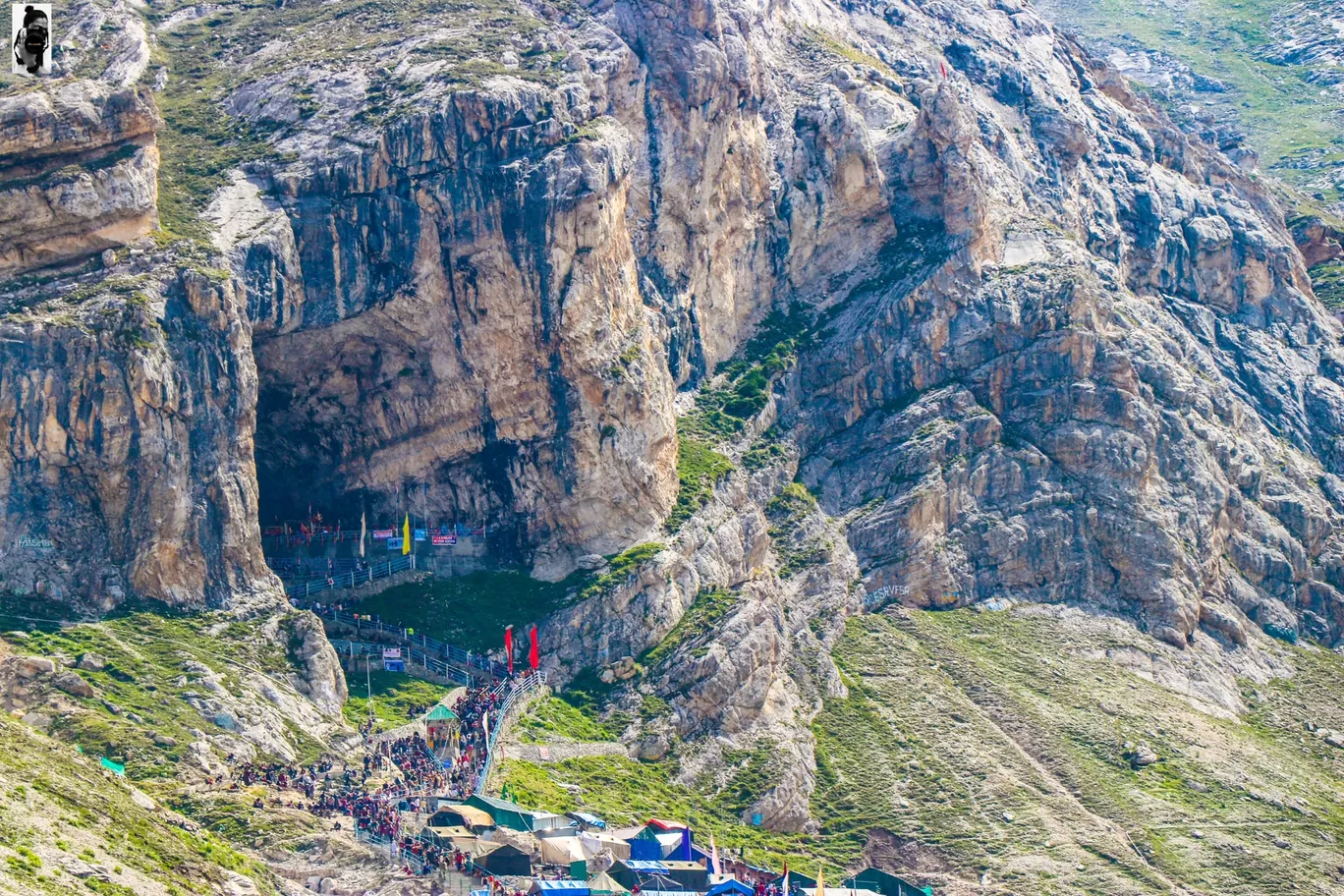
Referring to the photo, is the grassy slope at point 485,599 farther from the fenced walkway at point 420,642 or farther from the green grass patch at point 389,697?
the green grass patch at point 389,697

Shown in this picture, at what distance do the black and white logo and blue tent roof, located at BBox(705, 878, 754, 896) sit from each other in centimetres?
4857

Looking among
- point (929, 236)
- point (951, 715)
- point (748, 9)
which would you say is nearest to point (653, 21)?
point (748, 9)

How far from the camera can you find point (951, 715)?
395ft

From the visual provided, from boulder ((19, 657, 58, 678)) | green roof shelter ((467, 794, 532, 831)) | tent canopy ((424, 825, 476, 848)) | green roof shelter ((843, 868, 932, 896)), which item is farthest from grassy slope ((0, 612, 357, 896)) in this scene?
green roof shelter ((843, 868, 932, 896))

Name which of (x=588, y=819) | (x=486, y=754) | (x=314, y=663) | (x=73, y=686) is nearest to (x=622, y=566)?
(x=486, y=754)

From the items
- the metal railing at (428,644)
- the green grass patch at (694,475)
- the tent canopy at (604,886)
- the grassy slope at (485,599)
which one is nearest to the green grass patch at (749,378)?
the green grass patch at (694,475)

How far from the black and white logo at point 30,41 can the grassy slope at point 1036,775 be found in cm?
3971

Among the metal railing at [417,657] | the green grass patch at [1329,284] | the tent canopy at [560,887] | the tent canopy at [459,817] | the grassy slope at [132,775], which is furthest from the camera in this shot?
the green grass patch at [1329,284]

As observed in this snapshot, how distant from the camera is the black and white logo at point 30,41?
361 ft

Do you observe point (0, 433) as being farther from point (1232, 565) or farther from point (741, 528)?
point (1232, 565)

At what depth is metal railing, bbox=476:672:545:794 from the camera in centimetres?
10225

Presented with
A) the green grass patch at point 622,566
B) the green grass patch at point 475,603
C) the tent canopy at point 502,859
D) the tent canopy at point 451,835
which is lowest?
the tent canopy at point 502,859

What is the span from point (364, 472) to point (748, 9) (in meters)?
40.8

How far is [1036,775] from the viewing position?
11656cm
